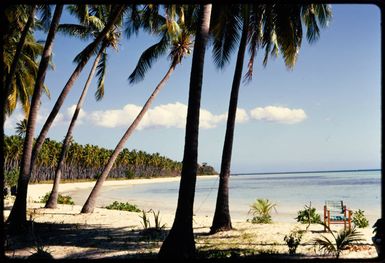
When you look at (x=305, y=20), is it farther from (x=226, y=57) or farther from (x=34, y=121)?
(x=34, y=121)

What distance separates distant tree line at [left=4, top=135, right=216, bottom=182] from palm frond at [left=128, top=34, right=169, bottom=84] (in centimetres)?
3196

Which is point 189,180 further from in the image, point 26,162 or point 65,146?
point 65,146

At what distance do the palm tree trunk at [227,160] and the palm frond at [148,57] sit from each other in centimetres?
616

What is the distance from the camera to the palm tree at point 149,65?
567 inches

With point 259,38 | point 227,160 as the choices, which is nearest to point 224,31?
point 259,38

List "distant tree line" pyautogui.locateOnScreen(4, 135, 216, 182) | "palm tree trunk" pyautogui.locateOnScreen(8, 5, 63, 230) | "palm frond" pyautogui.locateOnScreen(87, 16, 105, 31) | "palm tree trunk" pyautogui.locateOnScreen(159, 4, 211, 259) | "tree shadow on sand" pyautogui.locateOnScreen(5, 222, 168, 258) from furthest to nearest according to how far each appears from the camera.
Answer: "distant tree line" pyautogui.locateOnScreen(4, 135, 216, 182) → "palm frond" pyautogui.locateOnScreen(87, 16, 105, 31) → "palm tree trunk" pyautogui.locateOnScreen(8, 5, 63, 230) → "tree shadow on sand" pyautogui.locateOnScreen(5, 222, 168, 258) → "palm tree trunk" pyautogui.locateOnScreen(159, 4, 211, 259)

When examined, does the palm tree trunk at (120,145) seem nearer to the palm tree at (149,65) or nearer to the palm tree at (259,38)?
the palm tree at (149,65)

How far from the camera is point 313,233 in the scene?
32.2 feet

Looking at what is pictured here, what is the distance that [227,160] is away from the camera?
10469 mm

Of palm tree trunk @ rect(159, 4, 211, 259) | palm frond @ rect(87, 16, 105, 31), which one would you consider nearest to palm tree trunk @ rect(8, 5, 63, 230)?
palm tree trunk @ rect(159, 4, 211, 259)

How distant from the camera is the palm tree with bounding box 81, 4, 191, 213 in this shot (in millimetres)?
14414

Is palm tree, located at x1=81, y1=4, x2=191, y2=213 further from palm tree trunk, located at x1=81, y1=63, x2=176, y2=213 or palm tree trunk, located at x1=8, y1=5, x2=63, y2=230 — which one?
palm tree trunk, located at x1=8, y1=5, x2=63, y2=230

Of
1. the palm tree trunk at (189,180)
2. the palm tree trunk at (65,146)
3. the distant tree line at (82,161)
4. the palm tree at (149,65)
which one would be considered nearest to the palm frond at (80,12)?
the palm tree trunk at (65,146)

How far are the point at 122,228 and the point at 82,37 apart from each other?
10600 millimetres
